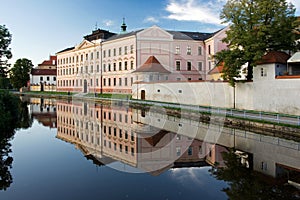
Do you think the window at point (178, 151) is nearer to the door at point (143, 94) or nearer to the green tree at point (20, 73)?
the door at point (143, 94)

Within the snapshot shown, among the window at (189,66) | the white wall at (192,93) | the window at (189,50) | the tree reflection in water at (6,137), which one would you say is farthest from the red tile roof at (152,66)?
the tree reflection in water at (6,137)

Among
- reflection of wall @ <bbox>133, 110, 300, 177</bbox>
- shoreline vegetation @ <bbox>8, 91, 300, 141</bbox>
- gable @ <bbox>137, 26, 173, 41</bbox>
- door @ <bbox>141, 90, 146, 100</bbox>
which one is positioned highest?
gable @ <bbox>137, 26, 173, 41</bbox>

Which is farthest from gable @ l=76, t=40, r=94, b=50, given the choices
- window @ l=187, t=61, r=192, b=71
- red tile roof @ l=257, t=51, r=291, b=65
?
red tile roof @ l=257, t=51, r=291, b=65

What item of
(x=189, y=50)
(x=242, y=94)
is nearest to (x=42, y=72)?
(x=189, y=50)

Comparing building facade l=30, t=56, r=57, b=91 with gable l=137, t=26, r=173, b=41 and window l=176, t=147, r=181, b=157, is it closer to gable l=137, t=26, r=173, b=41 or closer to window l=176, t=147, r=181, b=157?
gable l=137, t=26, r=173, b=41

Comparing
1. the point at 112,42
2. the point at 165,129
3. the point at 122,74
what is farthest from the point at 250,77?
the point at 112,42

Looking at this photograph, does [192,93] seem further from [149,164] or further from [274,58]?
[149,164]

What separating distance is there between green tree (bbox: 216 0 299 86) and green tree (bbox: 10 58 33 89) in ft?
217

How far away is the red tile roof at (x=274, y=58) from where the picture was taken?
63.0ft

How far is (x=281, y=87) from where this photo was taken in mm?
18438

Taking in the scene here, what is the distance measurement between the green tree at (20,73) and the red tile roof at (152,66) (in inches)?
1796

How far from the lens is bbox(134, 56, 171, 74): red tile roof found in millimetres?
40200

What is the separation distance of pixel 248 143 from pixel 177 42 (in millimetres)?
34734

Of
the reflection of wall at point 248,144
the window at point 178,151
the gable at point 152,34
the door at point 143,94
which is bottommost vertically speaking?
the window at point 178,151
